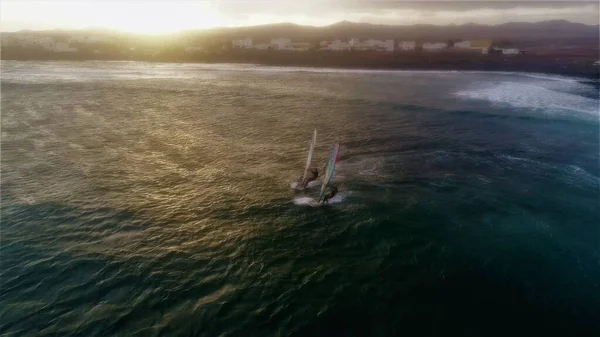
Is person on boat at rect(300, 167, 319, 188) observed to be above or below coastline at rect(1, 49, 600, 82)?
below

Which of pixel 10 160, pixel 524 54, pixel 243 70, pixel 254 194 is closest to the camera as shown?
pixel 254 194

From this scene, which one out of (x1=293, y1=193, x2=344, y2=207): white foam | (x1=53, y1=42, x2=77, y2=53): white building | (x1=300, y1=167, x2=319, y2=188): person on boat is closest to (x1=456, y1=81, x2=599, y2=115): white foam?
(x1=300, y1=167, x2=319, y2=188): person on boat

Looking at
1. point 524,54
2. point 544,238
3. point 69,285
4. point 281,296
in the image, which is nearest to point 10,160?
point 69,285

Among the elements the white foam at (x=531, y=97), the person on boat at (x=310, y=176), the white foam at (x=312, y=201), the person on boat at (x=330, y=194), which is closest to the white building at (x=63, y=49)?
the white foam at (x=531, y=97)

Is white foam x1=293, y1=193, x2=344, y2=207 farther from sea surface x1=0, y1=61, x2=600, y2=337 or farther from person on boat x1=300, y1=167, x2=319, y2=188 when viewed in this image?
person on boat x1=300, y1=167, x2=319, y2=188

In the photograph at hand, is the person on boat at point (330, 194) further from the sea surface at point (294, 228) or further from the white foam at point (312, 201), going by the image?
the sea surface at point (294, 228)

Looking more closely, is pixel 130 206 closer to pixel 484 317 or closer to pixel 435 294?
pixel 435 294

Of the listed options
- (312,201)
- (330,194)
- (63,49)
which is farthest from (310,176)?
(63,49)

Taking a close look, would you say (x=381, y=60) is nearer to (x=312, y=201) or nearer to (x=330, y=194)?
(x=330, y=194)
